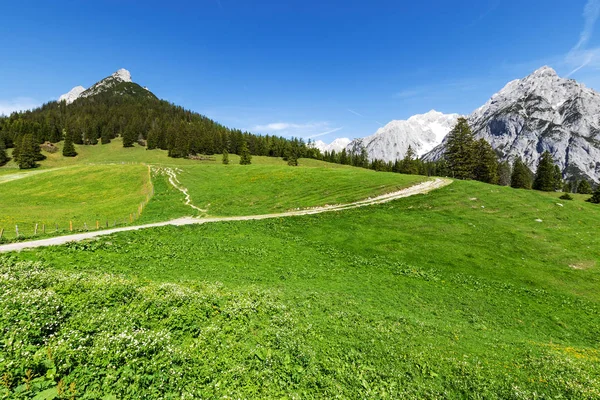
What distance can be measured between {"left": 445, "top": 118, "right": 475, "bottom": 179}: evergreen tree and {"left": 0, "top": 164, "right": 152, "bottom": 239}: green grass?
8274 centimetres

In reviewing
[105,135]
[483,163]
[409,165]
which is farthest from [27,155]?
[483,163]

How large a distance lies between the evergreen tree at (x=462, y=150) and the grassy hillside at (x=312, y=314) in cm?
4715

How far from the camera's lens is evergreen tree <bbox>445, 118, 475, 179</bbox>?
78062 millimetres

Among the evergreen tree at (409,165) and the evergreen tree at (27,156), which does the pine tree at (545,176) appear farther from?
the evergreen tree at (27,156)

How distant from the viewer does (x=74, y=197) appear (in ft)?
215

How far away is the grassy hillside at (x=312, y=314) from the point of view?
901 cm

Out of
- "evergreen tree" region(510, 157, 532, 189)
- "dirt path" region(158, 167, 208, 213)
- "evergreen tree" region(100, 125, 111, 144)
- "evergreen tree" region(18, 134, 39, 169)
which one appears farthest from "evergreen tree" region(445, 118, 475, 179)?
"evergreen tree" region(100, 125, 111, 144)

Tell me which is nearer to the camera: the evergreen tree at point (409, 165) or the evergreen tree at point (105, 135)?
the evergreen tree at point (409, 165)

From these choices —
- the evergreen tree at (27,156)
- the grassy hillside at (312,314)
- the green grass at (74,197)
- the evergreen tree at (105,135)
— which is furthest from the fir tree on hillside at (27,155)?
the grassy hillside at (312,314)

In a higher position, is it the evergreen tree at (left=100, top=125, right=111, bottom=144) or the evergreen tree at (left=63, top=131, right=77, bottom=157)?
the evergreen tree at (left=100, top=125, right=111, bottom=144)

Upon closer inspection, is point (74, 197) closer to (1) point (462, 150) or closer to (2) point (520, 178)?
(1) point (462, 150)

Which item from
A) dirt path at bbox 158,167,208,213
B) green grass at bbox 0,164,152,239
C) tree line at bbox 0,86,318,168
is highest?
tree line at bbox 0,86,318,168

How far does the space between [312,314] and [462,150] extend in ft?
265

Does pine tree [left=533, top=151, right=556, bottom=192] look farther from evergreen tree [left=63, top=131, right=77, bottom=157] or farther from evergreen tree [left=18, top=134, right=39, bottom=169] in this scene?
evergreen tree [left=63, top=131, right=77, bottom=157]
